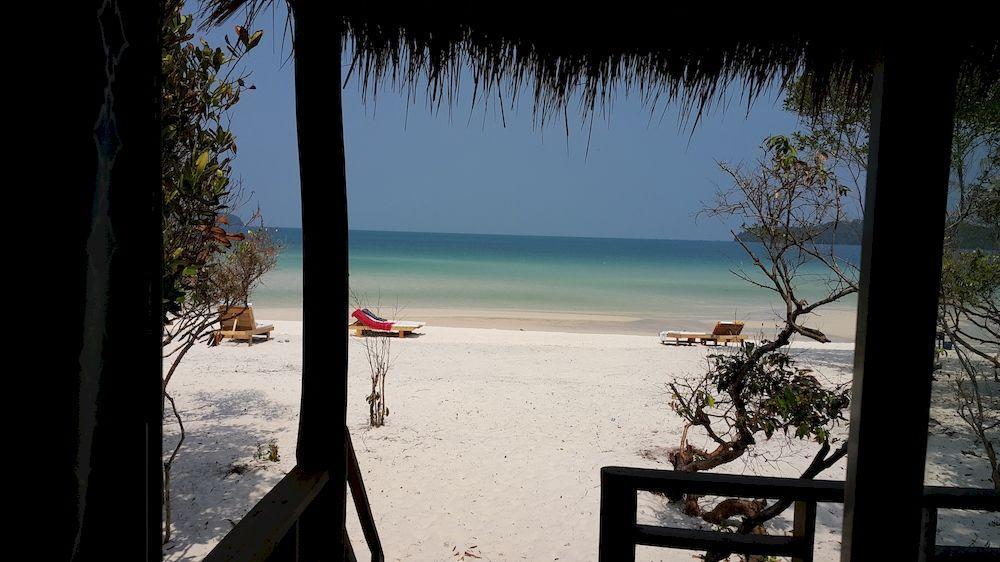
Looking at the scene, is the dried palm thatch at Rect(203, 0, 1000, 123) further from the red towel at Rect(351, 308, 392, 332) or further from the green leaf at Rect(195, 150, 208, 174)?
the red towel at Rect(351, 308, 392, 332)

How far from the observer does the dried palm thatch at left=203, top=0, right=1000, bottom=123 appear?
1.44 meters

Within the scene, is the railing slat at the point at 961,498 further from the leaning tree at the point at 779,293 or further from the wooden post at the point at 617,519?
the leaning tree at the point at 779,293

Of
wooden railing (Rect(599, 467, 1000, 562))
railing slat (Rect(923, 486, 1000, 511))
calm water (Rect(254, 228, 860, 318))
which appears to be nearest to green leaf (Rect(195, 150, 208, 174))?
wooden railing (Rect(599, 467, 1000, 562))

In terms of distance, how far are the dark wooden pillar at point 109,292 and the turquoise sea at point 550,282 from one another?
10755 millimetres

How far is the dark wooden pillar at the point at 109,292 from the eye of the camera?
0.36m

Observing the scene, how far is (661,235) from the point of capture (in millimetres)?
56531

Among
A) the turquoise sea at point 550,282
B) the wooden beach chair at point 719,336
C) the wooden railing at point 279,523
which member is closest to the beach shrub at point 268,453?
the wooden railing at point 279,523

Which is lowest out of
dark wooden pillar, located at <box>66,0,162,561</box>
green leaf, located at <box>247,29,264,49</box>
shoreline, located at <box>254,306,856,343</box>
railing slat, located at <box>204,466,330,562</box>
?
shoreline, located at <box>254,306,856,343</box>

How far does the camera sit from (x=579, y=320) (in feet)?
52.9


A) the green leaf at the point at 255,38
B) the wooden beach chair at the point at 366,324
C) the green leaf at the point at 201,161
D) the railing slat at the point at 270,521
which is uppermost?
the green leaf at the point at 255,38

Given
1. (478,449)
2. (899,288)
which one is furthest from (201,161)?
(478,449)

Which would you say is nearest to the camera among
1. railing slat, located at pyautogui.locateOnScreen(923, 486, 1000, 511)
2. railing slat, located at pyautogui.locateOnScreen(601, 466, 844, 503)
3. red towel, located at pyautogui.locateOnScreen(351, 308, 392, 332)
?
railing slat, located at pyautogui.locateOnScreen(923, 486, 1000, 511)

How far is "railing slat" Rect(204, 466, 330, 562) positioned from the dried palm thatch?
1.05 m

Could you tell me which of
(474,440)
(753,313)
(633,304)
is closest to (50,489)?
(474,440)
